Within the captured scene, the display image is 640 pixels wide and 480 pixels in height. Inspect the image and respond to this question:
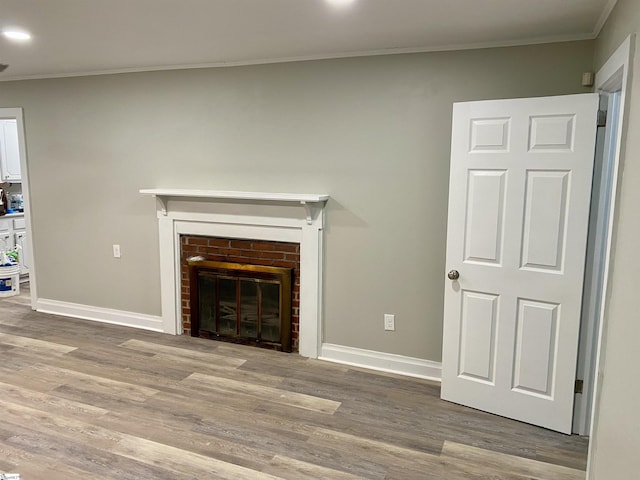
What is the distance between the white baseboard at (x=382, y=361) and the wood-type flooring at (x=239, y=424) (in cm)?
8

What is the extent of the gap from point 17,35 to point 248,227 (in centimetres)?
198

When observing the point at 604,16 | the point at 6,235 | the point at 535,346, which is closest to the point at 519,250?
the point at 535,346

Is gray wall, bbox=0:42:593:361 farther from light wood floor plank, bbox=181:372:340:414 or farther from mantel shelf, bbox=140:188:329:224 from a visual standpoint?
light wood floor plank, bbox=181:372:340:414

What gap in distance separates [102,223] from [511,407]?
3.77 meters

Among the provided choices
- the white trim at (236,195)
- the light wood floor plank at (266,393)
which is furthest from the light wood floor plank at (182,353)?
the white trim at (236,195)

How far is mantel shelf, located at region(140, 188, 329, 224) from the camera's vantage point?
3.62 meters

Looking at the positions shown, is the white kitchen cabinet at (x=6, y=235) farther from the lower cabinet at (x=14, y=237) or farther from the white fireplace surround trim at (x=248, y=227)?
the white fireplace surround trim at (x=248, y=227)

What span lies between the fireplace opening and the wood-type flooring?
0.19 m

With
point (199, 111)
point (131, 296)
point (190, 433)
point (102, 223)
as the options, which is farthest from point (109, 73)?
point (190, 433)

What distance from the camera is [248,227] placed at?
Result: 157 inches

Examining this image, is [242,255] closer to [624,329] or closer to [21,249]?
[624,329]

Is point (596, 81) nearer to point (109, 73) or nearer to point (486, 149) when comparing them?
point (486, 149)

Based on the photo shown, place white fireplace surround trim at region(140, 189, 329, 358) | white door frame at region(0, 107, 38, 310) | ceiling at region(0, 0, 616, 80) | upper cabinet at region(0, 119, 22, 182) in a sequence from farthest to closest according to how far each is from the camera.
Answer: upper cabinet at region(0, 119, 22, 182) < white door frame at region(0, 107, 38, 310) < white fireplace surround trim at region(140, 189, 329, 358) < ceiling at region(0, 0, 616, 80)

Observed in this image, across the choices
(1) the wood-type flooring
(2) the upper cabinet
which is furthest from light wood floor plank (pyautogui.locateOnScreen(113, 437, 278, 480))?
(2) the upper cabinet
